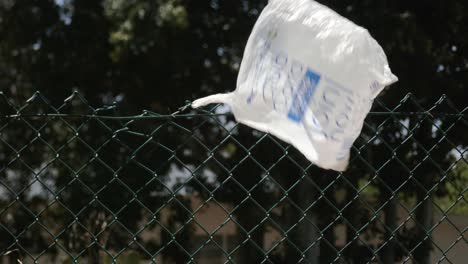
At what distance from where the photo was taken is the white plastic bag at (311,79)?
1767 millimetres

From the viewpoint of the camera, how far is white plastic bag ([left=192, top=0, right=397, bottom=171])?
1.77 m

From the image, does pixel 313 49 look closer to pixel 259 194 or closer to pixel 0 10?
pixel 259 194

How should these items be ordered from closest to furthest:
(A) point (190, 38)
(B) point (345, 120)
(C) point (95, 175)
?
(B) point (345, 120)
(C) point (95, 175)
(A) point (190, 38)

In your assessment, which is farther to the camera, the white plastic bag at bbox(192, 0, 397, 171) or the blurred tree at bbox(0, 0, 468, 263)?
the blurred tree at bbox(0, 0, 468, 263)

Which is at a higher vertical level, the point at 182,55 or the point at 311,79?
the point at 311,79

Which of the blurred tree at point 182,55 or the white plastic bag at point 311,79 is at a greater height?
the white plastic bag at point 311,79

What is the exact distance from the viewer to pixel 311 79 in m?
1.81

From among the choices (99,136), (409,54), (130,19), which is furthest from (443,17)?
(99,136)

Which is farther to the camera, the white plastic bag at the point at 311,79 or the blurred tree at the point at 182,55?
the blurred tree at the point at 182,55

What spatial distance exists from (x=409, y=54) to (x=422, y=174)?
1335 millimetres

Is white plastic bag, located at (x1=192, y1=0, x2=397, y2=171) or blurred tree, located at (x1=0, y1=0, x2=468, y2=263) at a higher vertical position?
white plastic bag, located at (x1=192, y1=0, x2=397, y2=171)

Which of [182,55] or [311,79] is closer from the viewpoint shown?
[311,79]

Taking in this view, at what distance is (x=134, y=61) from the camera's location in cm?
867

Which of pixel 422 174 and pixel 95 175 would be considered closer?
pixel 95 175
